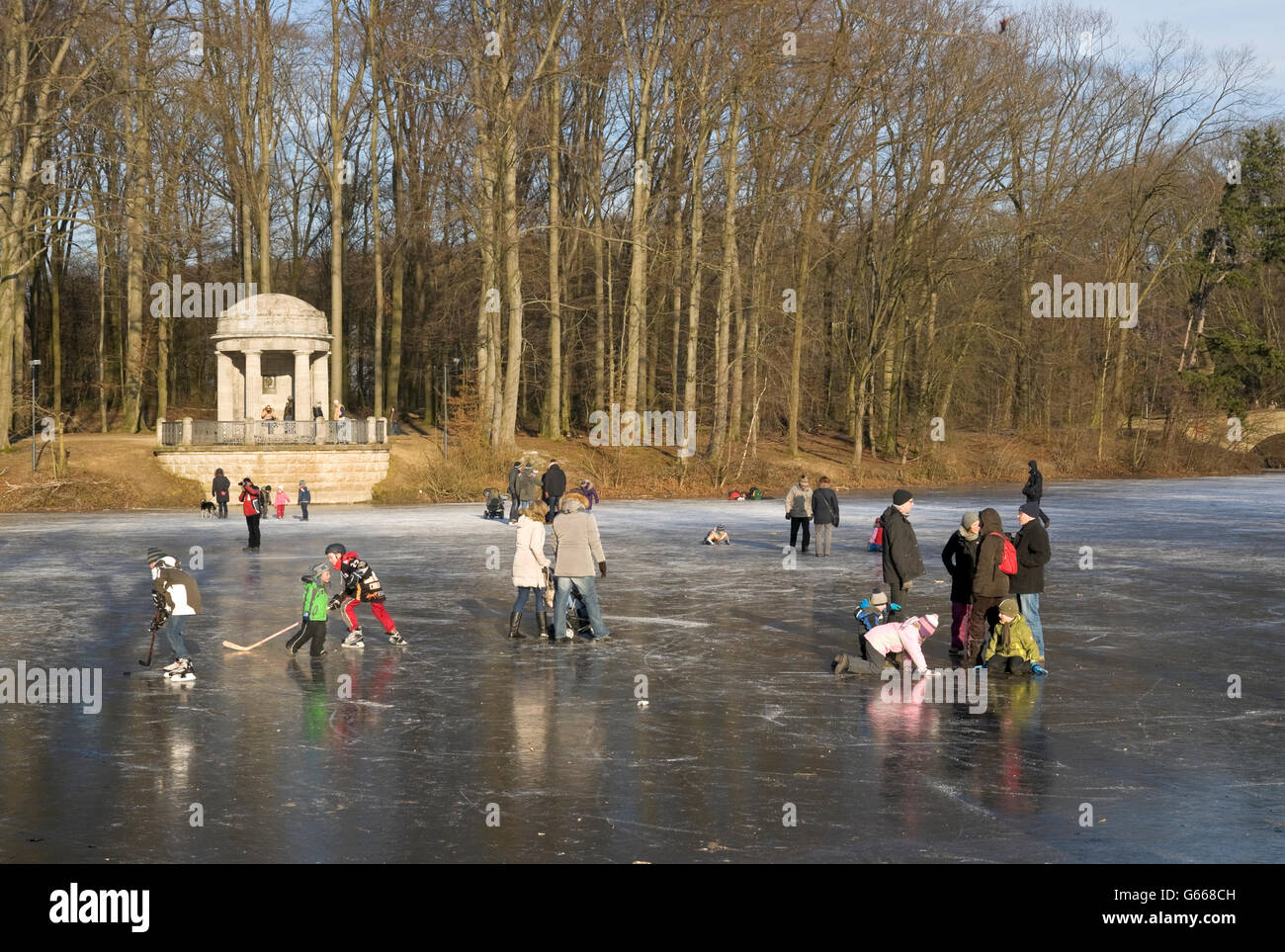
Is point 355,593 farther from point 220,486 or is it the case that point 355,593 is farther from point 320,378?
point 320,378

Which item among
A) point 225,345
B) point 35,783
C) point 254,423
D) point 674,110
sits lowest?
point 35,783

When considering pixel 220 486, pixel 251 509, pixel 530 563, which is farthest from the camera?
pixel 220 486

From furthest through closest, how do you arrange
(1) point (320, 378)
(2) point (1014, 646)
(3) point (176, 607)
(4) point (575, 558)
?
(1) point (320, 378)
(4) point (575, 558)
(2) point (1014, 646)
(3) point (176, 607)

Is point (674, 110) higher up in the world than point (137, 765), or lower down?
higher up

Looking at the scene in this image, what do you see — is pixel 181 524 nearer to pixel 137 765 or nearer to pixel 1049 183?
pixel 137 765

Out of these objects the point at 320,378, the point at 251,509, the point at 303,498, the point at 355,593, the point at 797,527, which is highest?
the point at 320,378

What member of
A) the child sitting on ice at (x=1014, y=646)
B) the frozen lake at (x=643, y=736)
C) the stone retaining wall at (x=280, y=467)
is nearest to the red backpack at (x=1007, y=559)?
the child sitting on ice at (x=1014, y=646)

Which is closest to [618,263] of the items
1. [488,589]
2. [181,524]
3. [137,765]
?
[181,524]

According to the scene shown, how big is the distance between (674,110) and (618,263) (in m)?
13.9

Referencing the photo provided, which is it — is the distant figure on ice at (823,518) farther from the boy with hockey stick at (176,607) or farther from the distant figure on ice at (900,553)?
the boy with hockey stick at (176,607)

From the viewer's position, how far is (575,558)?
1332 cm

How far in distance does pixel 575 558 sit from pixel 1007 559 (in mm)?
4351

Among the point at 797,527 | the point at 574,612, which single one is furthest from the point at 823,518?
the point at 574,612

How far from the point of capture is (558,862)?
21.5 ft
